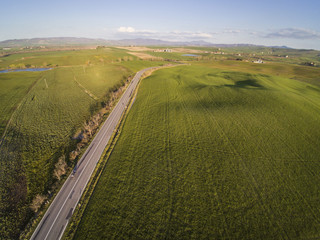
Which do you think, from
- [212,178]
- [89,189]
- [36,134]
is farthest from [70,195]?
[36,134]

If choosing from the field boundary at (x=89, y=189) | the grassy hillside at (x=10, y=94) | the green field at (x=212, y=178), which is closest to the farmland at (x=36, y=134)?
the grassy hillside at (x=10, y=94)

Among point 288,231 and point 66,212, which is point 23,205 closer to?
point 66,212

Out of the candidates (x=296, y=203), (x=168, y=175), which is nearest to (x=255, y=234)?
(x=296, y=203)

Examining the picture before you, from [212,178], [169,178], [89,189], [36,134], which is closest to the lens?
[89,189]

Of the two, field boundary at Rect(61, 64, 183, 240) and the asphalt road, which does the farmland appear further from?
field boundary at Rect(61, 64, 183, 240)

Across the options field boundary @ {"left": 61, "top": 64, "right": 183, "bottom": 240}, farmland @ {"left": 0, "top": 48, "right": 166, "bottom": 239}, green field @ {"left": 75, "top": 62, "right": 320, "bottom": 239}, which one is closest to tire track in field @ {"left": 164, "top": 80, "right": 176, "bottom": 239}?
green field @ {"left": 75, "top": 62, "right": 320, "bottom": 239}

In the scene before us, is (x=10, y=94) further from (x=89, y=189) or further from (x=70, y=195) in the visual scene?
(x=89, y=189)
